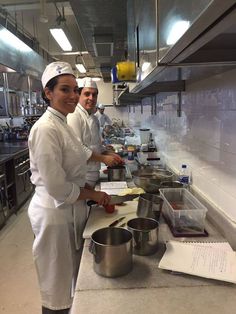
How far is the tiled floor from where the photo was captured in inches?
79.1

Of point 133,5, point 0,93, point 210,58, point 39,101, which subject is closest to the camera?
point 210,58

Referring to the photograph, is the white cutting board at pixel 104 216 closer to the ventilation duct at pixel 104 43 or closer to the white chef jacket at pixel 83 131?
the white chef jacket at pixel 83 131

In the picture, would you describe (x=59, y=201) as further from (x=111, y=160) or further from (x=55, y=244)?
(x=111, y=160)

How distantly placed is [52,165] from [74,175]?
0.21 metres

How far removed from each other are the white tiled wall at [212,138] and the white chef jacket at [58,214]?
668mm

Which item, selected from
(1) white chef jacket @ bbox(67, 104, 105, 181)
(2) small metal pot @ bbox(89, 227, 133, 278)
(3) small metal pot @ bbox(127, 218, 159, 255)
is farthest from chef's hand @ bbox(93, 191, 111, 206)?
(1) white chef jacket @ bbox(67, 104, 105, 181)

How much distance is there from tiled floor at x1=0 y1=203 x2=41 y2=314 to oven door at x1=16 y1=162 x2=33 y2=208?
506 mm

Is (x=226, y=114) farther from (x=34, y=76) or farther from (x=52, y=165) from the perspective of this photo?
(x=34, y=76)

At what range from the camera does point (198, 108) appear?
1.65 m

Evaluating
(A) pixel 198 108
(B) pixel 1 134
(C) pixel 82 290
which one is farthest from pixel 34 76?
(C) pixel 82 290

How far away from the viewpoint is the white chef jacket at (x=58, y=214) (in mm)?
1326

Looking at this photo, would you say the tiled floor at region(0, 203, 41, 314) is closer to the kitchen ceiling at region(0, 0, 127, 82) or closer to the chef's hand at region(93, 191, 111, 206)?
the chef's hand at region(93, 191, 111, 206)

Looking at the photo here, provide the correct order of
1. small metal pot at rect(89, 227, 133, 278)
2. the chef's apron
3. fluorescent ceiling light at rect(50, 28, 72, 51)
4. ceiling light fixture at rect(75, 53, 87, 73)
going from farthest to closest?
1. ceiling light fixture at rect(75, 53, 87, 73)
2. fluorescent ceiling light at rect(50, 28, 72, 51)
3. the chef's apron
4. small metal pot at rect(89, 227, 133, 278)

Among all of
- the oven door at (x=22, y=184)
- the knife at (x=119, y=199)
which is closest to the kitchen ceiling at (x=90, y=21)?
the knife at (x=119, y=199)
